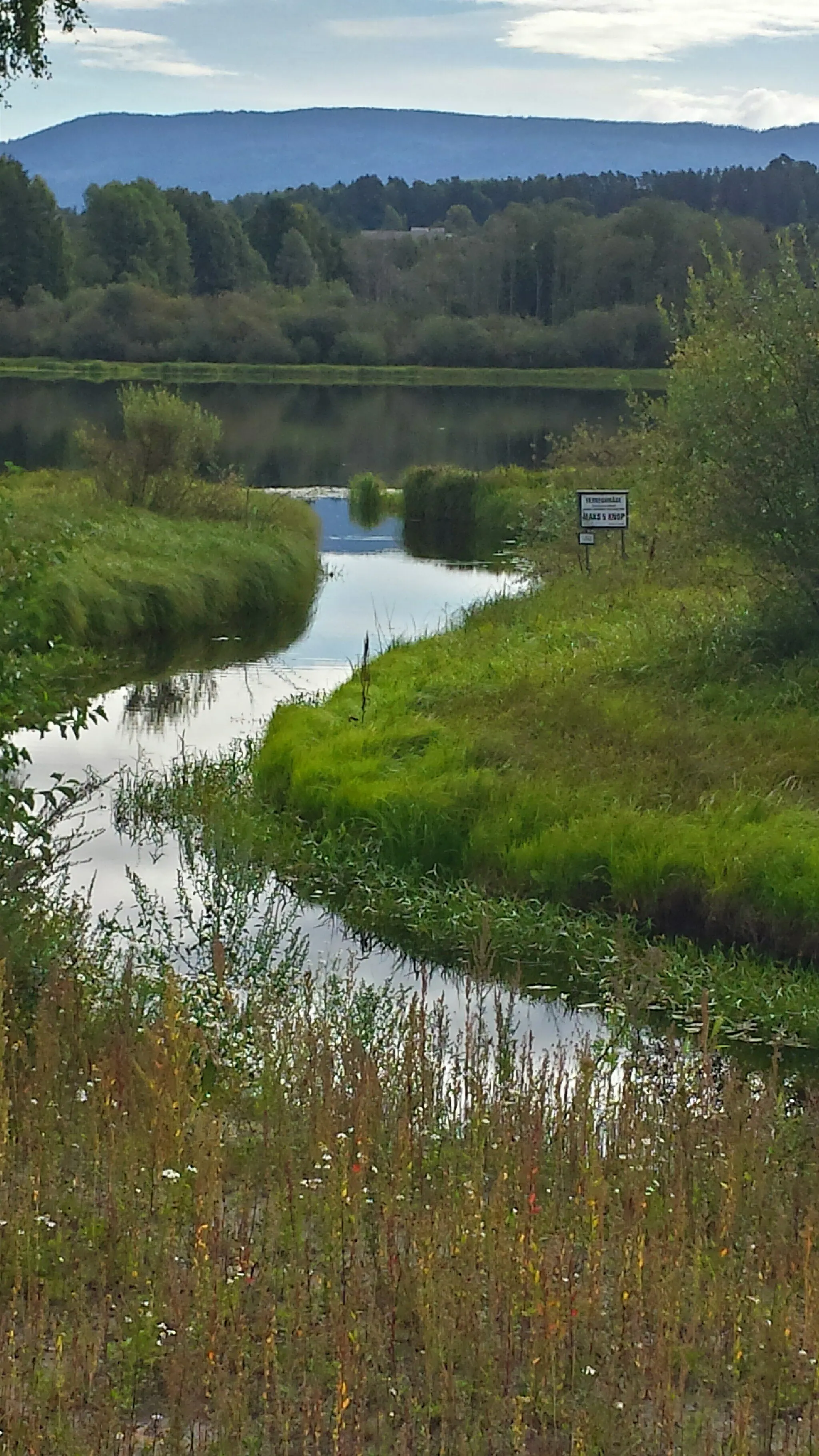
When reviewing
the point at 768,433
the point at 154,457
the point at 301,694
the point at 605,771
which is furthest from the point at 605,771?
the point at 154,457

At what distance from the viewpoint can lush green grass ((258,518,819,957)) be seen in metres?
13.2

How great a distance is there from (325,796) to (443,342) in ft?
347

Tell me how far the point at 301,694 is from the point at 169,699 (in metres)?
1.99

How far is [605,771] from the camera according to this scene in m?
15.2

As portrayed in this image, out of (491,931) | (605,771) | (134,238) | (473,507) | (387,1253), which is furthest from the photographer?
(134,238)

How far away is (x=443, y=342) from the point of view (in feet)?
387

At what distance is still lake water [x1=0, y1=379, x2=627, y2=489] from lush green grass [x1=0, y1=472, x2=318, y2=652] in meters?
7.76

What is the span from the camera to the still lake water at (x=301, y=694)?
41.2ft

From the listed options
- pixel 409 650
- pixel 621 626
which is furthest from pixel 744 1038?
pixel 409 650

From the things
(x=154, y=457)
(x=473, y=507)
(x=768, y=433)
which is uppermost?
(x=768, y=433)

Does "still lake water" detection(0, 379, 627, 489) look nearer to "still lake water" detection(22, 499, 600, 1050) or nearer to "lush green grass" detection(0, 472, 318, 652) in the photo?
"lush green grass" detection(0, 472, 318, 652)

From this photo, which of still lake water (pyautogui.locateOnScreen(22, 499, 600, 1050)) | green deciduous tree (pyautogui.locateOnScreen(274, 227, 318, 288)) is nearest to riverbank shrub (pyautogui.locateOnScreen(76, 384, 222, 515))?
still lake water (pyautogui.locateOnScreen(22, 499, 600, 1050))

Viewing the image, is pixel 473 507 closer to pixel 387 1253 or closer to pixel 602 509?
pixel 602 509

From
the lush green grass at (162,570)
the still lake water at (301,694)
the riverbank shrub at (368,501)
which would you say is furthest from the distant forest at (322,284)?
the lush green grass at (162,570)
